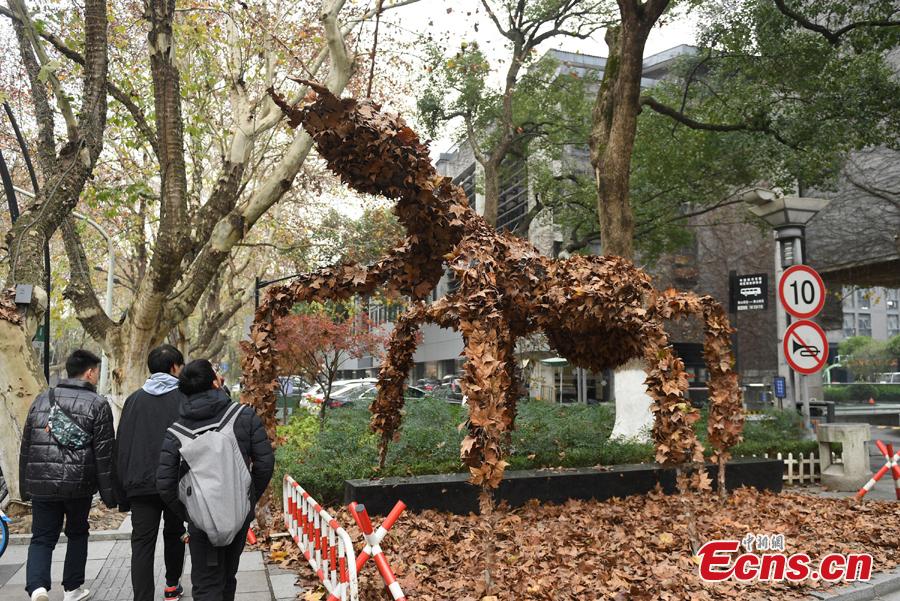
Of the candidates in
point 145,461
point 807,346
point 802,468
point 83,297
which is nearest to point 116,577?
point 145,461

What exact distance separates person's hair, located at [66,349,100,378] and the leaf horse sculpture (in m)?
1.62

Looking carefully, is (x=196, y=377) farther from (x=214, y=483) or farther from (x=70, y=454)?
(x=70, y=454)

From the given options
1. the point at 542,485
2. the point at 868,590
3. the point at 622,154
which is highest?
the point at 622,154

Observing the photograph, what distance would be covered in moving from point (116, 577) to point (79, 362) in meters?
2.11

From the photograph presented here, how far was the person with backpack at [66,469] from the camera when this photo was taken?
4965mm

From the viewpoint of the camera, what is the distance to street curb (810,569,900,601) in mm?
5450

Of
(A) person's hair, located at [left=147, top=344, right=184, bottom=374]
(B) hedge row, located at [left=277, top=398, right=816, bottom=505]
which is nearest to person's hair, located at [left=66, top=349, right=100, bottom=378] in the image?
(A) person's hair, located at [left=147, top=344, right=184, bottom=374]

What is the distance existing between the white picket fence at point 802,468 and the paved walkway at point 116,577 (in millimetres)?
8269

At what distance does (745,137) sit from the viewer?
14023 millimetres

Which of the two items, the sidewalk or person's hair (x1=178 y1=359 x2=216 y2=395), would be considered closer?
person's hair (x1=178 y1=359 x2=216 y2=395)

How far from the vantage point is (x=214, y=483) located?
3984 mm

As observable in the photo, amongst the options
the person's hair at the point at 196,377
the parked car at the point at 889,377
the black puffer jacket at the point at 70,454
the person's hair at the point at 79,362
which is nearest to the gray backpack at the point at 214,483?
the person's hair at the point at 196,377

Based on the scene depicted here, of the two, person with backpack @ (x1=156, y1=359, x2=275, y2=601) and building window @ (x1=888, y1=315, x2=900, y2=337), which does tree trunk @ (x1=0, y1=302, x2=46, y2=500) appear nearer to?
person with backpack @ (x1=156, y1=359, x2=275, y2=601)

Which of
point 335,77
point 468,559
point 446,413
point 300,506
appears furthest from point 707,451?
point 335,77
